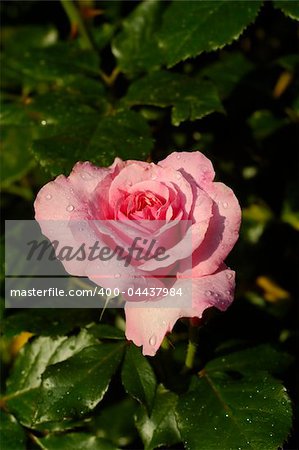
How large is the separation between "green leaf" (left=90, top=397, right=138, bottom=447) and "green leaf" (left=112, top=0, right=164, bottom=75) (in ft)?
2.62

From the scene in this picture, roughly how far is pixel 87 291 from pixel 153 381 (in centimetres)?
34

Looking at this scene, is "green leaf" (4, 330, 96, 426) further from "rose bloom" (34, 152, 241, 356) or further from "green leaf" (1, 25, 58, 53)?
"green leaf" (1, 25, 58, 53)

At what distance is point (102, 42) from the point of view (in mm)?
1857

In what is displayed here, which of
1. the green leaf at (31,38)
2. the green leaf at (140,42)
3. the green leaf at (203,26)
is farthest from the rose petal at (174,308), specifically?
the green leaf at (31,38)

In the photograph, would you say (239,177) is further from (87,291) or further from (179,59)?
(87,291)

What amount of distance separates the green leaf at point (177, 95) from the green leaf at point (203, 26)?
0.17 ft

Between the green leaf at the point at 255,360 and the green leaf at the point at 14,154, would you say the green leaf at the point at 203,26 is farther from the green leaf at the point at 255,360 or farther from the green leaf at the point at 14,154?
the green leaf at the point at 255,360

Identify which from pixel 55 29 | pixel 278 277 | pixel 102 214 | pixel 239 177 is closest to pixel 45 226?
pixel 102 214

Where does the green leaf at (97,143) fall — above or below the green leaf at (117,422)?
above

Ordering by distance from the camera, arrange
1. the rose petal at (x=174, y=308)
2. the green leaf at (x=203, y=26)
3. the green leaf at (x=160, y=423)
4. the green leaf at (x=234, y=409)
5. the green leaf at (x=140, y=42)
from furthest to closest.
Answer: the green leaf at (x=140, y=42)
the green leaf at (x=203, y=26)
the green leaf at (x=160, y=423)
the green leaf at (x=234, y=409)
the rose petal at (x=174, y=308)

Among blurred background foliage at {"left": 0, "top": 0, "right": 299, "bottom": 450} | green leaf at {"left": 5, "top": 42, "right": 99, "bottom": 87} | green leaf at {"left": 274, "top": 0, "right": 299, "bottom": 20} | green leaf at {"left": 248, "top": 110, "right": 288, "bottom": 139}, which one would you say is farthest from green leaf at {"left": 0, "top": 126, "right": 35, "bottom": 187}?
green leaf at {"left": 274, "top": 0, "right": 299, "bottom": 20}

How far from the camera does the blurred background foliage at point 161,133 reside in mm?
1383

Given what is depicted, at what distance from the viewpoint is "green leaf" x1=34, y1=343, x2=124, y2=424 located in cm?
121

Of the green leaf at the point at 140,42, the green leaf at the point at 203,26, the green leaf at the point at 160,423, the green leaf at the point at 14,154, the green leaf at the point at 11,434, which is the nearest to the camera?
the green leaf at the point at 160,423
